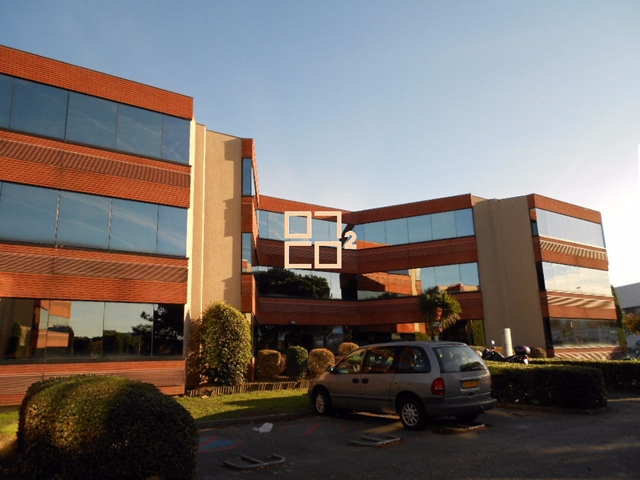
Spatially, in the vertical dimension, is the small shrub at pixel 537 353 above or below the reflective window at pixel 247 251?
below

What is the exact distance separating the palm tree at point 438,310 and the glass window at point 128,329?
1729 centimetres

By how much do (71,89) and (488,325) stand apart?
25.2 meters

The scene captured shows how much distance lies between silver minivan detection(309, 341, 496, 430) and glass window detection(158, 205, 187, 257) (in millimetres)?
8412

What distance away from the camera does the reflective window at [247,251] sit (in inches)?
819

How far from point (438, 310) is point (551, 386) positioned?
663 inches

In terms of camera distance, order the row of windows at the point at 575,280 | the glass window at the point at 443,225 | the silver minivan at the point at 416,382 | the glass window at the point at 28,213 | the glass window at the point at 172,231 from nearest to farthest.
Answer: the silver minivan at the point at 416,382
the glass window at the point at 28,213
the glass window at the point at 172,231
the row of windows at the point at 575,280
the glass window at the point at 443,225

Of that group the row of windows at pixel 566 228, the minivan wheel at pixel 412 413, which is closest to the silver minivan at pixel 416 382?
the minivan wheel at pixel 412 413

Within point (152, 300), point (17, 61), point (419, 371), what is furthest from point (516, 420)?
point (17, 61)

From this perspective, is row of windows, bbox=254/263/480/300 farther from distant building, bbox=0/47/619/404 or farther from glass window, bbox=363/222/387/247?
glass window, bbox=363/222/387/247

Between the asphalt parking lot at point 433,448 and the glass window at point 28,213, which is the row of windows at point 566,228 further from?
the glass window at point 28,213

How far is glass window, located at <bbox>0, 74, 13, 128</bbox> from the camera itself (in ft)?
49.4

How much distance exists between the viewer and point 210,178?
21.0 m

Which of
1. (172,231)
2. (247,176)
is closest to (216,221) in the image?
(247,176)

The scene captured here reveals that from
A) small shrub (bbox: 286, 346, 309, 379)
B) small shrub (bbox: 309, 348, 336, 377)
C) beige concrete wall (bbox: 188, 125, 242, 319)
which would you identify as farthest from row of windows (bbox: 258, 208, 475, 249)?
small shrub (bbox: 286, 346, 309, 379)
